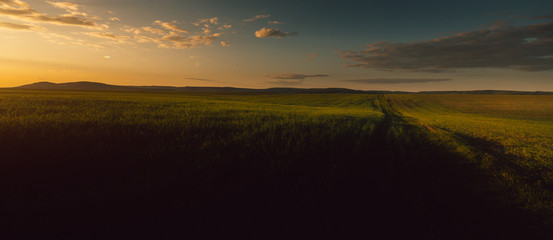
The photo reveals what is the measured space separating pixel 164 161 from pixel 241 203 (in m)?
2.33

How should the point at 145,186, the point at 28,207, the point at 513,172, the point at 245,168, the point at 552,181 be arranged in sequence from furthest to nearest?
the point at 513,172, the point at 552,181, the point at 245,168, the point at 145,186, the point at 28,207

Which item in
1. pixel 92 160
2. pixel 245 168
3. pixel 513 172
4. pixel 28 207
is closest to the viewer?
pixel 28 207

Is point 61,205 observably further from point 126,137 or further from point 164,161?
point 126,137

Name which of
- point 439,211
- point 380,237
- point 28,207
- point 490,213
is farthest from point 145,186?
point 490,213

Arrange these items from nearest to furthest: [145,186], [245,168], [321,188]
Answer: [145,186] → [321,188] → [245,168]

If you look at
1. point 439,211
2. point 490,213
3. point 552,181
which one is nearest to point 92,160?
point 439,211

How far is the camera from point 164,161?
5.04 metres

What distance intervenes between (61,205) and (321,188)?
4.67 meters

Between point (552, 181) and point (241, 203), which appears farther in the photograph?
point (552, 181)

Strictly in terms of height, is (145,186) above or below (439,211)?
above

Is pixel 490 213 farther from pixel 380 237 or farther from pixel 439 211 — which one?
pixel 380 237

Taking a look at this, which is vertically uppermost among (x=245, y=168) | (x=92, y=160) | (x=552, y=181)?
(x=92, y=160)

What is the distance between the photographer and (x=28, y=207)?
314 cm

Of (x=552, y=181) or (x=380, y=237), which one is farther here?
(x=552, y=181)
